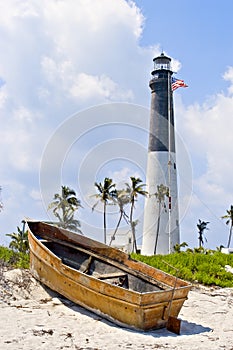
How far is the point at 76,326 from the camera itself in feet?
25.1

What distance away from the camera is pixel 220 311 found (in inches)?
372

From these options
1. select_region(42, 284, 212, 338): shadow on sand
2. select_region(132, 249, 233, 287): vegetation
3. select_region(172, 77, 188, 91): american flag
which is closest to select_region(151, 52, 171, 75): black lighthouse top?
select_region(172, 77, 188, 91): american flag

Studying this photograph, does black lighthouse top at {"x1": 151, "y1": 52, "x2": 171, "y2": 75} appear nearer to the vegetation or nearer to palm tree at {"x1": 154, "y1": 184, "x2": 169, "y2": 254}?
palm tree at {"x1": 154, "y1": 184, "x2": 169, "y2": 254}

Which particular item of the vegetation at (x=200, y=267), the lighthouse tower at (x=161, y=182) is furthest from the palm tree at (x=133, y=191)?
the vegetation at (x=200, y=267)

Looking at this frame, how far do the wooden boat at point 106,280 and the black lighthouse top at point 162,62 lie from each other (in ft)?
82.1

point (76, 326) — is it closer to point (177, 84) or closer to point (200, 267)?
point (200, 267)

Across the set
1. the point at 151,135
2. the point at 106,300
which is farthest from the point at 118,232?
the point at 106,300

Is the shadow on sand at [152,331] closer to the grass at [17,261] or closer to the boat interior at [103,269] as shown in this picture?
the boat interior at [103,269]

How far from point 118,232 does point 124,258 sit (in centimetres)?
2773

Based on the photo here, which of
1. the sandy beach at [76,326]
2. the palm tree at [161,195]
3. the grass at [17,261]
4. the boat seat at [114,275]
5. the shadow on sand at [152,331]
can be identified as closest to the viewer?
the sandy beach at [76,326]

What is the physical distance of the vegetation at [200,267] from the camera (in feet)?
40.9

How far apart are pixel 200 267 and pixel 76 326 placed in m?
7.07

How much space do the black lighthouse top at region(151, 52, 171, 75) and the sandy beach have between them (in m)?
26.6

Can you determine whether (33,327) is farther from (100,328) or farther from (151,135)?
(151,135)
